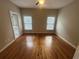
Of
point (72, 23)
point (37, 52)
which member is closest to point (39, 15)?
point (72, 23)

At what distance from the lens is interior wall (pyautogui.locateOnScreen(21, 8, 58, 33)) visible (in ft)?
19.9

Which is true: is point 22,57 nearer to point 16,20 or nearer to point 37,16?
point 16,20

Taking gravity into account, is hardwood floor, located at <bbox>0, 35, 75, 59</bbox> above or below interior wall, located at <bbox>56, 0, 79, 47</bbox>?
below

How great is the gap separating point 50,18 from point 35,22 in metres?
1.46

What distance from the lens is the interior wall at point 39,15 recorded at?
6.06 metres

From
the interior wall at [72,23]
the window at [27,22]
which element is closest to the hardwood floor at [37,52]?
the interior wall at [72,23]

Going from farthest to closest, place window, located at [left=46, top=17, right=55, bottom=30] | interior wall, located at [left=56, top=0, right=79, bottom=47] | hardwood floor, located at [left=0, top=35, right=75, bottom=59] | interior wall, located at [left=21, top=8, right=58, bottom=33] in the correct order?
1. window, located at [left=46, top=17, right=55, bottom=30]
2. interior wall, located at [left=21, top=8, right=58, bottom=33]
3. interior wall, located at [left=56, top=0, right=79, bottom=47]
4. hardwood floor, located at [left=0, top=35, right=75, bottom=59]

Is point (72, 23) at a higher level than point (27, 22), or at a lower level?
higher

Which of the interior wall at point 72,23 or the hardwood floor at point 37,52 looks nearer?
the hardwood floor at point 37,52

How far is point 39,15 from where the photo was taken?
244 inches

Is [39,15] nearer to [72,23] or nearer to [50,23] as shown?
[50,23]

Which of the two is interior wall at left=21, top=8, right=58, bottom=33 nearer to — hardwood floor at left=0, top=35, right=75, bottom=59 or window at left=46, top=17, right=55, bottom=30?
window at left=46, top=17, right=55, bottom=30

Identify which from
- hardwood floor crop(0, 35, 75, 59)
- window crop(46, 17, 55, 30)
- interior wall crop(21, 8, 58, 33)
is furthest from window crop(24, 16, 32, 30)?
hardwood floor crop(0, 35, 75, 59)

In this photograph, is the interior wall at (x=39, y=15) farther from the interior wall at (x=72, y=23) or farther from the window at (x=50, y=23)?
the interior wall at (x=72, y=23)
